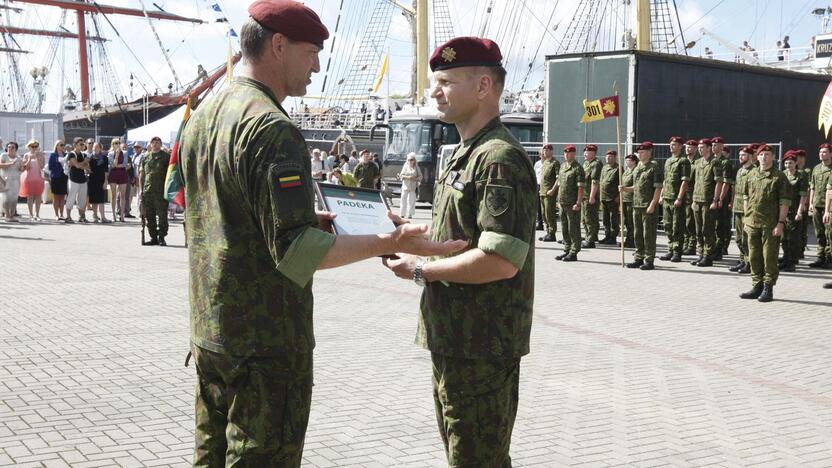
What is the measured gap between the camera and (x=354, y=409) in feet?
20.4

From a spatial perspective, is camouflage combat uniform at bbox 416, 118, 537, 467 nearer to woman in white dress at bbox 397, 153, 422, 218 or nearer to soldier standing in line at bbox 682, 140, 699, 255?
soldier standing in line at bbox 682, 140, 699, 255

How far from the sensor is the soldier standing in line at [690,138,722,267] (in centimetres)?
1584

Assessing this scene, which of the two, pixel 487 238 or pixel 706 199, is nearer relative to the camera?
pixel 487 238

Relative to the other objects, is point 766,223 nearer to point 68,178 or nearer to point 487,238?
point 487,238

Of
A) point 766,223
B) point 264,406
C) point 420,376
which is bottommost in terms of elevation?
point 420,376

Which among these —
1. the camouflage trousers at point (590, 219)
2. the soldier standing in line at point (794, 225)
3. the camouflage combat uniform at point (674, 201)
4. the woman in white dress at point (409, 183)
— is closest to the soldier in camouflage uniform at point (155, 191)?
the camouflage trousers at point (590, 219)

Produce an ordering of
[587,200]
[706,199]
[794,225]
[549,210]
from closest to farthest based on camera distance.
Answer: [794,225] < [706,199] < [587,200] < [549,210]

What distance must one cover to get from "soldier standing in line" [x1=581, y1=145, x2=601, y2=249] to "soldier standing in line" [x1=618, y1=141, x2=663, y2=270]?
2.20 metres

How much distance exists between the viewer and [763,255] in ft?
39.4

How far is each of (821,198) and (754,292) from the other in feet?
13.9

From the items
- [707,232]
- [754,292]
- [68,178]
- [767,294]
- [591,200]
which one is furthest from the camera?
[68,178]

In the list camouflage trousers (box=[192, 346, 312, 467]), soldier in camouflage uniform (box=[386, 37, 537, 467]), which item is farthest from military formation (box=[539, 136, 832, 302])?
camouflage trousers (box=[192, 346, 312, 467])

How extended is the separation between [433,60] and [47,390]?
14.1ft

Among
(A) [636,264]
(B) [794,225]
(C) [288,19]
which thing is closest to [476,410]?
(C) [288,19]
